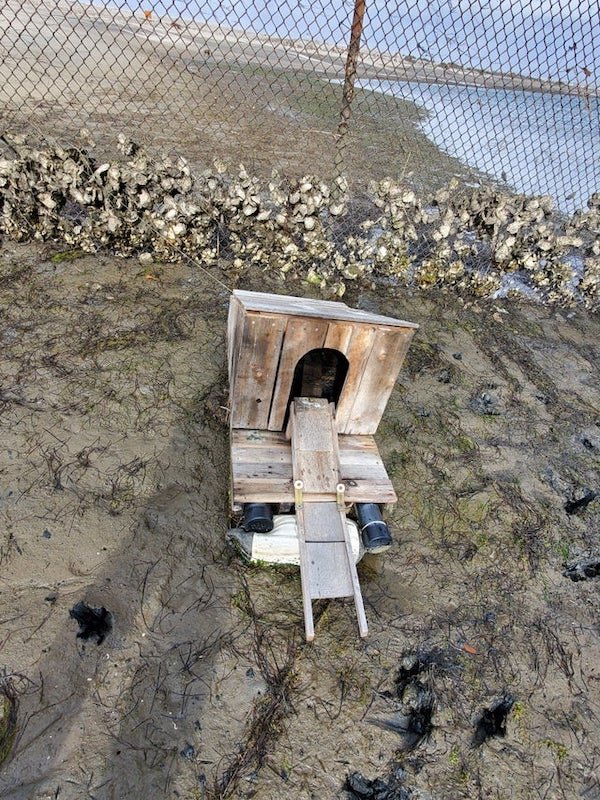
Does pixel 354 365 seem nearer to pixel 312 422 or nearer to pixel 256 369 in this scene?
pixel 312 422

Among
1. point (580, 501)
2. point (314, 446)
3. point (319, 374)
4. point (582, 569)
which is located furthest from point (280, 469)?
point (580, 501)

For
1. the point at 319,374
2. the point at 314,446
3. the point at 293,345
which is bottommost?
the point at 314,446

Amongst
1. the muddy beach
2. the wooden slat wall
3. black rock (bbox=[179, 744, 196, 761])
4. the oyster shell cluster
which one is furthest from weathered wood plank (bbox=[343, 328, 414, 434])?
the oyster shell cluster

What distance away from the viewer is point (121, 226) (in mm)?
5438

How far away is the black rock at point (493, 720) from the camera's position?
255 cm

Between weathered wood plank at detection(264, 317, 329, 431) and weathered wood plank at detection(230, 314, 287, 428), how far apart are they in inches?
1.5

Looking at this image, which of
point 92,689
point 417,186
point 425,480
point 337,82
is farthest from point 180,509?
point 337,82

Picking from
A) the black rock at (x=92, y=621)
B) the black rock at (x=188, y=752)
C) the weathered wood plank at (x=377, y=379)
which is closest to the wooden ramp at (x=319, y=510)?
the weathered wood plank at (x=377, y=379)

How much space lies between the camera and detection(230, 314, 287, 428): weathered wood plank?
118 inches

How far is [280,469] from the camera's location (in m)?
3.26

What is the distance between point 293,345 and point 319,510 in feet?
3.61

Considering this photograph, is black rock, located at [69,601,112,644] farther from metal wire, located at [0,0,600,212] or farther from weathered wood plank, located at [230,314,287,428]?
metal wire, located at [0,0,600,212]

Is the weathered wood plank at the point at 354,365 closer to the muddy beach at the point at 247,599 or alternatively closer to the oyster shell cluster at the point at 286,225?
the muddy beach at the point at 247,599

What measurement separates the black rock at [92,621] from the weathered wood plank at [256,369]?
144 centimetres
